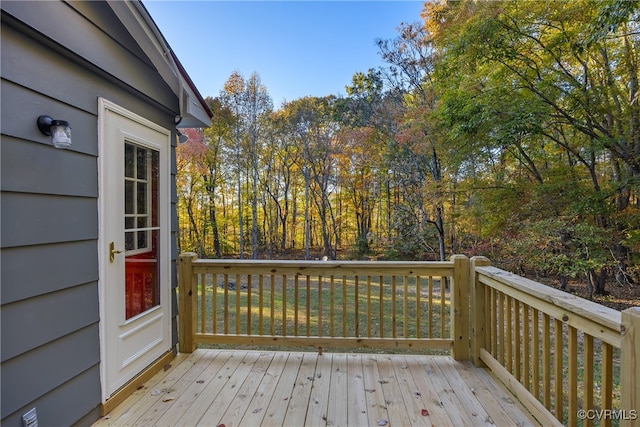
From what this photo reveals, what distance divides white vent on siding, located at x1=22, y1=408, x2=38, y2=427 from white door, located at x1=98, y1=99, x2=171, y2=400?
45 centimetres

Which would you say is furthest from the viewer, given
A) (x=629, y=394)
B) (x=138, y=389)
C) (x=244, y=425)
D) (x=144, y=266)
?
(x=144, y=266)

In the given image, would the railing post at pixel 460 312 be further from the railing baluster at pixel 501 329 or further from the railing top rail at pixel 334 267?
the railing baluster at pixel 501 329

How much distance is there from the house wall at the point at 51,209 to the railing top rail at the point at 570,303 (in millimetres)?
2523

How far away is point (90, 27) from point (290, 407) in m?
2.62

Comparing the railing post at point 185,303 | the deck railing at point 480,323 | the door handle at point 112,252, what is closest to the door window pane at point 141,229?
the door handle at point 112,252

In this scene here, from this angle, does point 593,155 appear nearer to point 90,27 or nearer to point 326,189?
point 90,27

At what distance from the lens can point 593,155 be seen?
5578 millimetres

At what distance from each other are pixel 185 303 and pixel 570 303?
2.78 m

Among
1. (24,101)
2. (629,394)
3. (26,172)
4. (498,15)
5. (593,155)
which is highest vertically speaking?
(498,15)

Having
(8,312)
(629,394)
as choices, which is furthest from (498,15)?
(8,312)

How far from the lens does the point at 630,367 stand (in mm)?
1163

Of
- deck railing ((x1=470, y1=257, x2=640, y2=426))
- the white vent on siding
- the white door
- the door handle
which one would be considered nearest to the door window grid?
the white door

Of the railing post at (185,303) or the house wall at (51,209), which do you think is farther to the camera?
the railing post at (185,303)

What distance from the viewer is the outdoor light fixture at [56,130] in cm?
151
